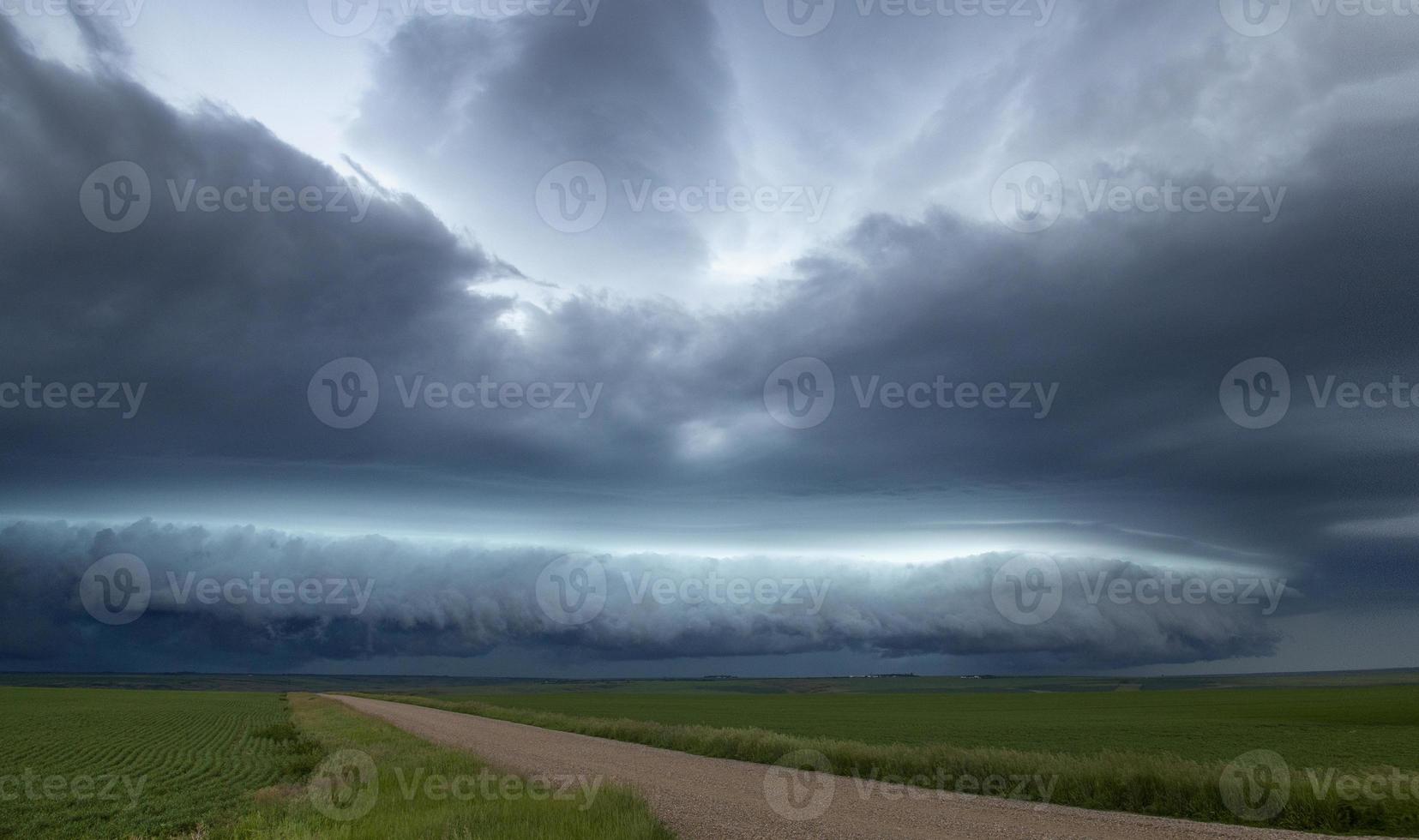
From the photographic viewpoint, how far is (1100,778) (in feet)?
58.1

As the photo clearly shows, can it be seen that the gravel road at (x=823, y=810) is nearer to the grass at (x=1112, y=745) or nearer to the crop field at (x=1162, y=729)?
the grass at (x=1112, y=745)

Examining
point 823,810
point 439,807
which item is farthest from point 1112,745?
point 439,807

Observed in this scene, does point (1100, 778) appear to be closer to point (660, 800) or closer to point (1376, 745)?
point (660, 800)

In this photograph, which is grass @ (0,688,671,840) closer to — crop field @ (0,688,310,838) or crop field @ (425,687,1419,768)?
crop field @ (0,688,310,838)

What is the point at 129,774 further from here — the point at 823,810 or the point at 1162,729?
the point at 1162,729

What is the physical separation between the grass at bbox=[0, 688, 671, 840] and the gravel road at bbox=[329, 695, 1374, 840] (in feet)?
5.76

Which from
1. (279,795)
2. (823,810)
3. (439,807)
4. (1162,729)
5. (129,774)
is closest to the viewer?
(439,807)

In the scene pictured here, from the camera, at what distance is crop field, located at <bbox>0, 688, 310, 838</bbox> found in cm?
1970

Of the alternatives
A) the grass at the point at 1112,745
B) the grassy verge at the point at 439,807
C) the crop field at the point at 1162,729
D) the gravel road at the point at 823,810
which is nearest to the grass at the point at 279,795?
the grassy verge at the point at 439,807

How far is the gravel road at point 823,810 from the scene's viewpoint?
44.3 ft

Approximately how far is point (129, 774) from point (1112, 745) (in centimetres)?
4577

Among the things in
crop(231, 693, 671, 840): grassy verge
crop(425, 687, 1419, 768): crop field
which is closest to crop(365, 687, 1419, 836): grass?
crop(425, 687, 1419, 768): crop field

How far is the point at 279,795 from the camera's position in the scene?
21.7 meters

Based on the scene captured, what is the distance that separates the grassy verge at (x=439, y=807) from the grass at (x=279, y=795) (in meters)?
0.04
